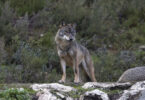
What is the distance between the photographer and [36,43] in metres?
12.4

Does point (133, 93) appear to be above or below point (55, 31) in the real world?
below

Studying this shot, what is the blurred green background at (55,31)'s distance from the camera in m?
11.1

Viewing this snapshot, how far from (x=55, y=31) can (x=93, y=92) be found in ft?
19.9

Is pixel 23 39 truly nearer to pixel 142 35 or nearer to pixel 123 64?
pixel 123 64

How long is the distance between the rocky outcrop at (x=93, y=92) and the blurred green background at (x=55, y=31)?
243 centimetres

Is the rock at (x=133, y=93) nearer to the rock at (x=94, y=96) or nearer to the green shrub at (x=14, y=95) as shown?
the rock at (x=94, y=96)

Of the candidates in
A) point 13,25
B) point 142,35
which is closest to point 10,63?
point 13,25

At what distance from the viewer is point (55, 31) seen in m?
13.4

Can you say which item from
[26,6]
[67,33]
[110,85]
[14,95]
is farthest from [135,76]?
[26,6]

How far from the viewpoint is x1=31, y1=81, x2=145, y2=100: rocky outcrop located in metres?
7.52

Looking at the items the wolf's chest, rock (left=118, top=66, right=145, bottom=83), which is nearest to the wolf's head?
the wolf's chest

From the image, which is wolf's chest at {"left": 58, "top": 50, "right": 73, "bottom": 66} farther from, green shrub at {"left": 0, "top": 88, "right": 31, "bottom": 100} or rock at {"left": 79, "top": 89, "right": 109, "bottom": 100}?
green shrub at {"left": 0, "top": 88, "right": 31, "bottom": 100}

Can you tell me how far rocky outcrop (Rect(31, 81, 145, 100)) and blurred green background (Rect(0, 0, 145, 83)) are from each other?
2.43 m

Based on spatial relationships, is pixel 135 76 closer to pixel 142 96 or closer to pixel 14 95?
pixel 142 96
